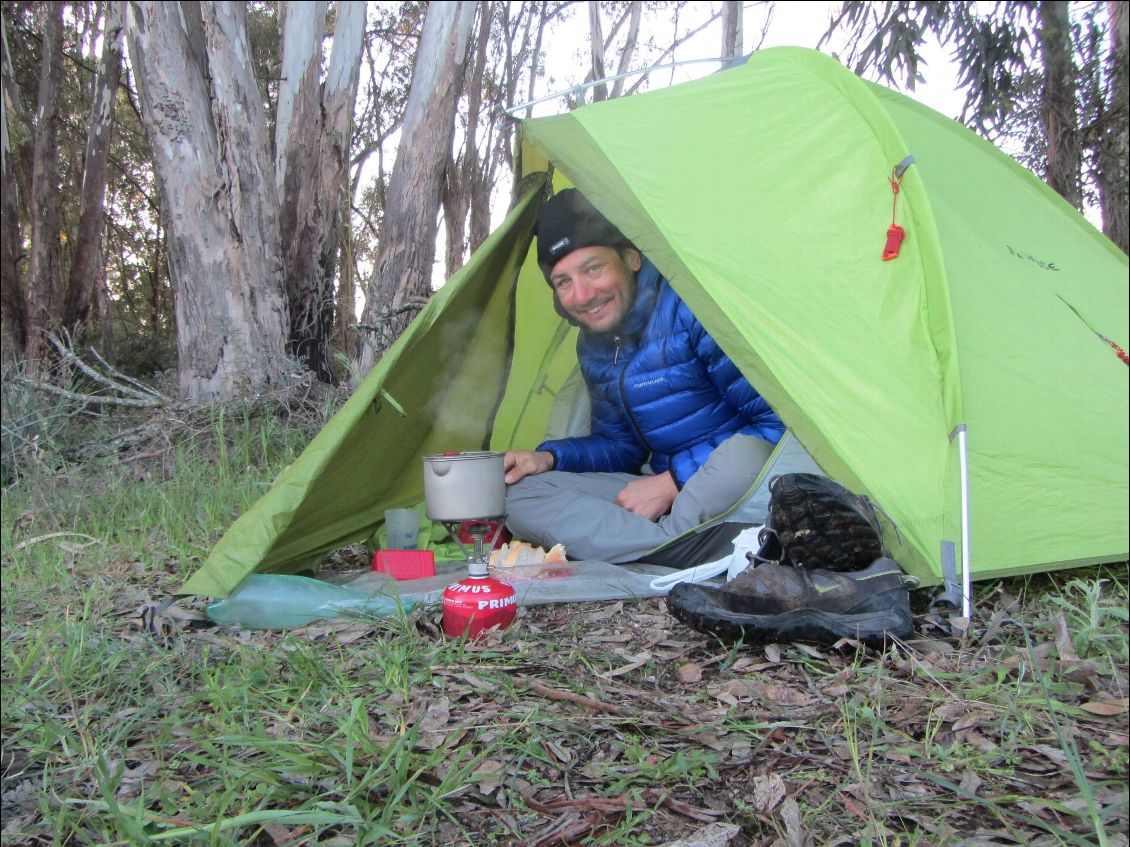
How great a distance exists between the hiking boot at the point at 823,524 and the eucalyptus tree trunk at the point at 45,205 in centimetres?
559

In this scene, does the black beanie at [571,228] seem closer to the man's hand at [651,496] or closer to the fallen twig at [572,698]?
the man's hand at [651,496]

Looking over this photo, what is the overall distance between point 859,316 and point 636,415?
87 centimetres

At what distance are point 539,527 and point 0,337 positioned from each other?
527 cm

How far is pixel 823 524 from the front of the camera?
6.30 ft

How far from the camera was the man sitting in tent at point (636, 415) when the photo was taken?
2.58 metres

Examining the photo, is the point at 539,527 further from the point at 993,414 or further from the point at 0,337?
the point at 0,337

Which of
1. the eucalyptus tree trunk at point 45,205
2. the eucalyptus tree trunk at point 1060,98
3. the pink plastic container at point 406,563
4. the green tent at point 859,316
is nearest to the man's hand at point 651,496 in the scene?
the pink plastic container at point 406,563

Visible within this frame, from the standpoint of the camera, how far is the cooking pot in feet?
7.07

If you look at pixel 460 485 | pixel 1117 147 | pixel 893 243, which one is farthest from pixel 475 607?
pixel 1117 147

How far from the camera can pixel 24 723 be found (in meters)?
1.68

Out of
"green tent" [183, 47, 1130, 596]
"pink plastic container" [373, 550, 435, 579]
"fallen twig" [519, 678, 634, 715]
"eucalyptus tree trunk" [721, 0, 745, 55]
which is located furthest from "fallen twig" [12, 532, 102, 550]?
"eucalyptus tree trunk" [721, 0, 745, 55]

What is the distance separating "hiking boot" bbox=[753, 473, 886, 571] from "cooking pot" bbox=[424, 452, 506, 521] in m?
0.69

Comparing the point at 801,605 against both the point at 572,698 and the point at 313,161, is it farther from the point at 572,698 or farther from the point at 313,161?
the point at 313,161

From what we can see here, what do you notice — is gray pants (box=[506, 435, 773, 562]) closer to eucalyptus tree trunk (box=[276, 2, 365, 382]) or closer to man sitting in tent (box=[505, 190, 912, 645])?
man sitting in tent (box=[505, 190, 912, 645])
